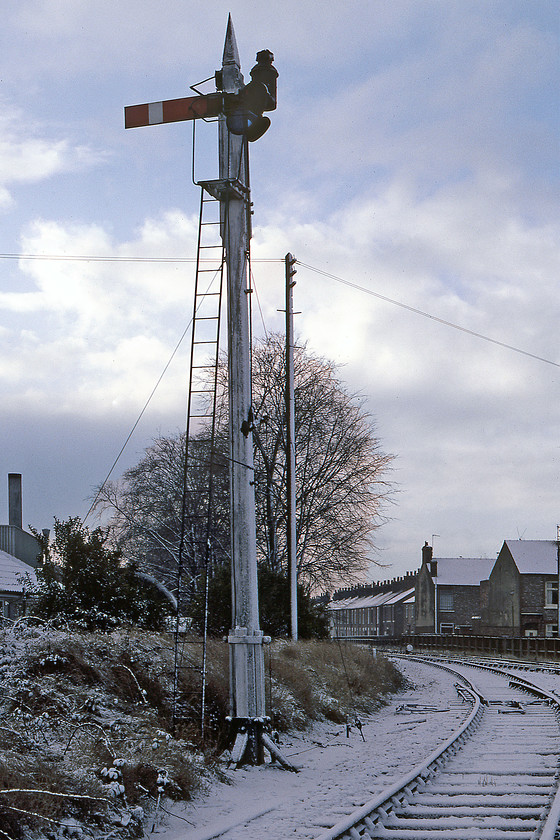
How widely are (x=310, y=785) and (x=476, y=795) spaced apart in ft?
5.94

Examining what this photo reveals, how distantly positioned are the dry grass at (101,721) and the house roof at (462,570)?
79.3 meters

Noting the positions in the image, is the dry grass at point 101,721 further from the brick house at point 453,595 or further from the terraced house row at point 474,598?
the brick house at point 453,595

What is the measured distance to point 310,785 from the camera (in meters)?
9.64

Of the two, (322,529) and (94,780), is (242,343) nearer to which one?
(94,780)

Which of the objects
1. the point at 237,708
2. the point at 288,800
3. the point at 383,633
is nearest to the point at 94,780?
the point at 288,800

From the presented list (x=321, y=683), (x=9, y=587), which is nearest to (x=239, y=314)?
(x=321, y=683)

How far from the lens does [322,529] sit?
3531cm

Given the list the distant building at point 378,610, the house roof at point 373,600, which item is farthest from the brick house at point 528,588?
the house roof at point 373,600

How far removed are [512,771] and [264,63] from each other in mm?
8217

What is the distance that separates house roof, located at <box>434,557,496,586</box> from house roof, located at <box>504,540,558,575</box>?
1467 centimetres

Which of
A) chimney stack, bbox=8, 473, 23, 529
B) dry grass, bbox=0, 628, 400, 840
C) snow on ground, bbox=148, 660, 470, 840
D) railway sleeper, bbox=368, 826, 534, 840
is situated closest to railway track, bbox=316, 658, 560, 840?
railway sleeper, bbox=368, 826, 534, 840

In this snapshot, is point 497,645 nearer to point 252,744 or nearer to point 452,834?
point 252,744

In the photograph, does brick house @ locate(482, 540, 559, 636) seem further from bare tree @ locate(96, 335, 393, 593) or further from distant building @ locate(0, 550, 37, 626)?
distant building @ locate(0, 550, 37, 626)

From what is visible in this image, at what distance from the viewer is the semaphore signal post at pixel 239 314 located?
11.0 meters
